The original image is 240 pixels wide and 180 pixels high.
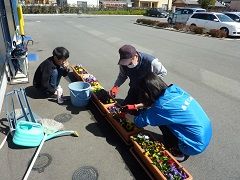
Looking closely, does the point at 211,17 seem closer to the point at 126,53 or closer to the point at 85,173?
the point at 126,53

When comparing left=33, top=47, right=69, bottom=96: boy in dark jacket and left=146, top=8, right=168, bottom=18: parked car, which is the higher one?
left=33, top=47, right=69, bottom=96: boy in dark jacket

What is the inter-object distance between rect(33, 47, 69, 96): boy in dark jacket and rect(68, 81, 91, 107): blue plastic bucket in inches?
18.2

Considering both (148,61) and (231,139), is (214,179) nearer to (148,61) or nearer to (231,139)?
(231,139)

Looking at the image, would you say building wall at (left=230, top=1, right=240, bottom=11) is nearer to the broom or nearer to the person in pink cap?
the person in pink cap

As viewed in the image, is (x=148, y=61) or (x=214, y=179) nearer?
(x=214, y=179)

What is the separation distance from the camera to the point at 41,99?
6027 mm

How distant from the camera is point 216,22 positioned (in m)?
18.3

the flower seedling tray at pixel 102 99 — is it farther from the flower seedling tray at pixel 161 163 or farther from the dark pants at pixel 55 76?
the flower seedling tray at pixel 161 163

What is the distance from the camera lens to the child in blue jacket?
3574mm

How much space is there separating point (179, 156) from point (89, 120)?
2027 mm

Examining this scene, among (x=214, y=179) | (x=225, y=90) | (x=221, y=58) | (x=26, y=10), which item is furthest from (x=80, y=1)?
(x=214, y=179)

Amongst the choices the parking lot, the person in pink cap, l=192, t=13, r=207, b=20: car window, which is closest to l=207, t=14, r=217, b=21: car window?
l=192, t=13, r=207, b=20: car window

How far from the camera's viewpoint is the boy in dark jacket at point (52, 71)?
5430mm

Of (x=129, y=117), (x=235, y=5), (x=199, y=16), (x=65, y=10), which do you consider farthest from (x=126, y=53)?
(x=235, y=5)
